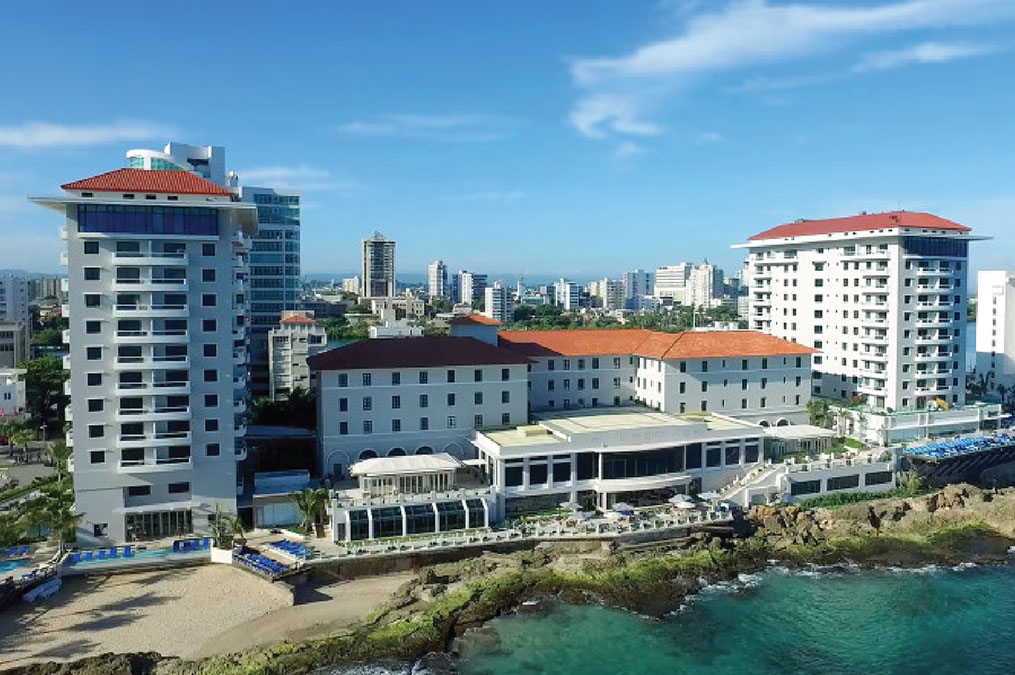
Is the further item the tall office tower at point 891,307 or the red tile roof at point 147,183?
the tall office tower at point 891,307

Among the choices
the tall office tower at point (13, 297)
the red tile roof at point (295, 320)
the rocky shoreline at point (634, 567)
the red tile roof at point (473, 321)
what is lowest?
the rocky shoreline at point (634, 567)

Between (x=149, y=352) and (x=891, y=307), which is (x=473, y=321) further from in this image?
(x=891, y=307)

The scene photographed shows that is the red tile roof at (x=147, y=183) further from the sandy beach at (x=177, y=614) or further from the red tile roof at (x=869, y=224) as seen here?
the red tile roof at (x=869, y=224)

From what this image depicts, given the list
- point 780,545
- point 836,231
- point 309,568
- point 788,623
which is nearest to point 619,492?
point 780,545

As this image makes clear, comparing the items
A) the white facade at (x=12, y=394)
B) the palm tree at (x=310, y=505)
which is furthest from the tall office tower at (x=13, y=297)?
the palm tree at (x=310, y=505)

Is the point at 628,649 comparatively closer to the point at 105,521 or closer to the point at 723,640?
the point at 723,640

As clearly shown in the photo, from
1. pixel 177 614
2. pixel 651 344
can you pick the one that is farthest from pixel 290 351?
pixel 177 614
